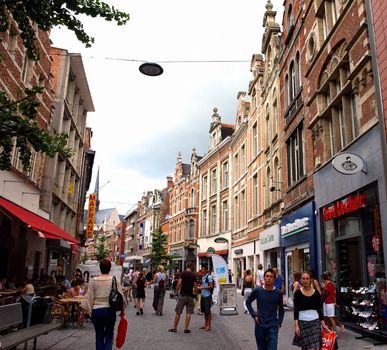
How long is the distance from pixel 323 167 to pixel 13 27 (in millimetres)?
12070

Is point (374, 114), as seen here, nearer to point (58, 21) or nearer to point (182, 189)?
point (58, 21)

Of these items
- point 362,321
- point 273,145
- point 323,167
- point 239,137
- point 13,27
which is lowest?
point 362,321

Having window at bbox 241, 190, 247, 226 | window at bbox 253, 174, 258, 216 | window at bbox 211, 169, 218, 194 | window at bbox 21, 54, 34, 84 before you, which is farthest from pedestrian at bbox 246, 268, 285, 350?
window at bbox 211, 169, 218, 194

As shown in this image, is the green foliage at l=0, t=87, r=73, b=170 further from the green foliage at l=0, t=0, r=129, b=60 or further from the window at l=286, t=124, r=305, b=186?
the window at l=286, t=124, r=305, b=186

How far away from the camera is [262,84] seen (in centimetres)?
2697

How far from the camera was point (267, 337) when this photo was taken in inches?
229

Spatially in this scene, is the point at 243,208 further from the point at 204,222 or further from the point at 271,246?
the point at 204,222

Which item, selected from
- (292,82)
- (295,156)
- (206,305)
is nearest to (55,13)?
(206,305)

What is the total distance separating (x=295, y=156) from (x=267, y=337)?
13.5 m

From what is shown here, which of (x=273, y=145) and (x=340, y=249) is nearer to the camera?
(x=340, y=249)

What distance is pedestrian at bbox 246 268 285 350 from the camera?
5.79 m

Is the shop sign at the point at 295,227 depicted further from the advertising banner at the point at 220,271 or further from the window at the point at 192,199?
the window at the point at 192,199

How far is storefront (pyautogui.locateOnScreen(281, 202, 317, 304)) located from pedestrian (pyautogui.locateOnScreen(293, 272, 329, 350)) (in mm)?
7865

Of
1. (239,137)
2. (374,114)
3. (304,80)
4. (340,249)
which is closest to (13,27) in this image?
(304,80)
